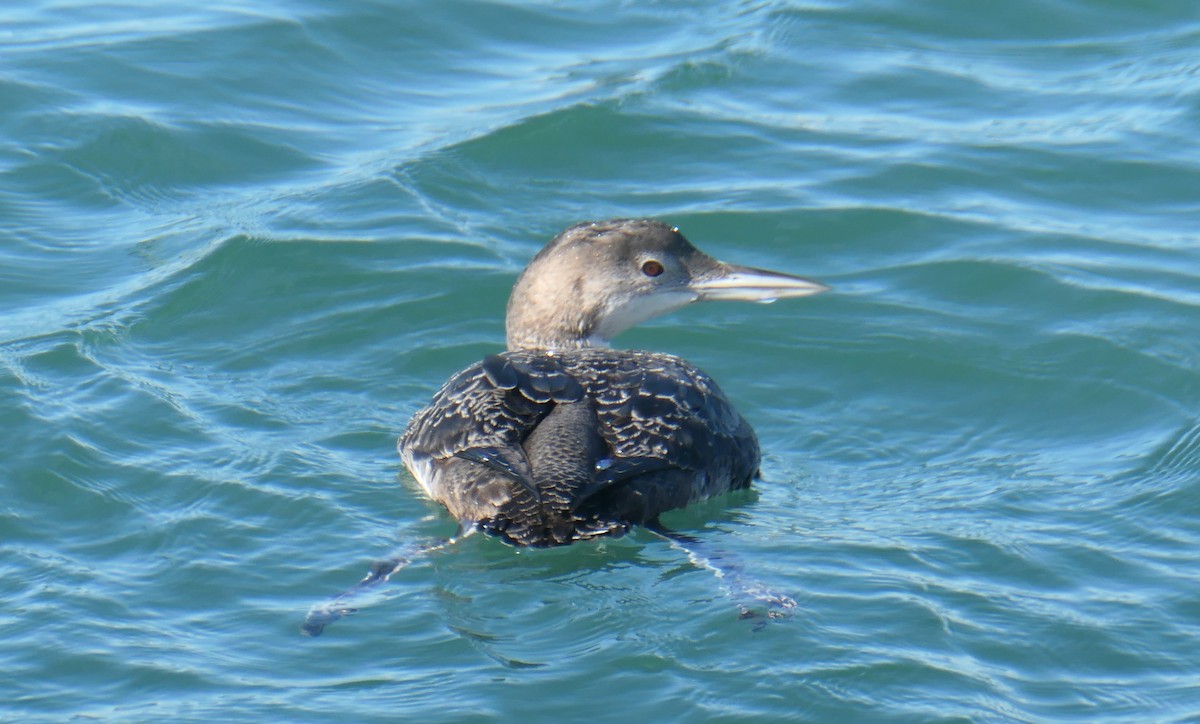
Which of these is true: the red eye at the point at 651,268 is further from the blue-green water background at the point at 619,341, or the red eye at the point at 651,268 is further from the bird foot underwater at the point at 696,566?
the bird foot underwater at the point at 696,566

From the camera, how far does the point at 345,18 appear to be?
12.1 metres

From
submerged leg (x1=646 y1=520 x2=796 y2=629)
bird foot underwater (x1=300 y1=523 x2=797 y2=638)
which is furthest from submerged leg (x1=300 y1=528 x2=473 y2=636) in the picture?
submerged leg (x1=646 y1=520 x2=796 y2=629)

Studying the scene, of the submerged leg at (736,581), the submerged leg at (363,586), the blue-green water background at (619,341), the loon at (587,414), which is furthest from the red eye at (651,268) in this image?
the submerged leg at (363,586)

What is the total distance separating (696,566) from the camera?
6207mm

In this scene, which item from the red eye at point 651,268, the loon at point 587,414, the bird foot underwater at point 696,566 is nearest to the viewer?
the bird foot underwater at point 696,566

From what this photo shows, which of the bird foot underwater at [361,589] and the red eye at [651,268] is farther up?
the red eye at [651,268]

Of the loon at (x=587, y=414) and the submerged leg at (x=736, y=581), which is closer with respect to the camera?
the submerged leg at (x=736, y=581)

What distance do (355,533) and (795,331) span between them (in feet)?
9.02

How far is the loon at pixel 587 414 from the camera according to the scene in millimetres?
5988

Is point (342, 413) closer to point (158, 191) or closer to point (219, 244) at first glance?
point (219, 244)

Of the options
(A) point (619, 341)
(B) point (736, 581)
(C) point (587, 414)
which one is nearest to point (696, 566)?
(B) point (736, 581)

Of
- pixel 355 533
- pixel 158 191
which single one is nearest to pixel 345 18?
pixel 158 191

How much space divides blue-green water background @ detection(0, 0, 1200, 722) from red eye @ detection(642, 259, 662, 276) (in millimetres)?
691

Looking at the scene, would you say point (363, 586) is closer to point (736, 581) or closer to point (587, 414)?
point (587, 414)
